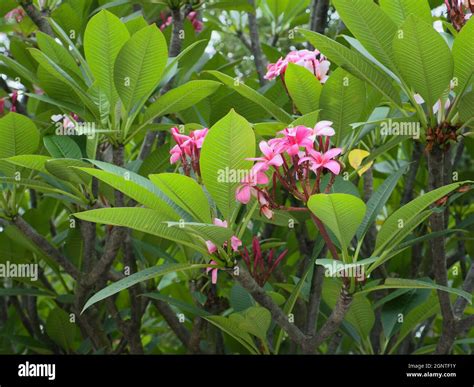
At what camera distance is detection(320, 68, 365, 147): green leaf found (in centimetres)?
119

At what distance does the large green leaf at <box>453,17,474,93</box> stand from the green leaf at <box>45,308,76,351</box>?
3.51ft

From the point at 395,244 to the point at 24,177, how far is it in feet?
2.31

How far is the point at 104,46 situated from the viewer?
124 centimetres

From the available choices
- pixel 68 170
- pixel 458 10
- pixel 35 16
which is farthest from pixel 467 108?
pixel 35 16

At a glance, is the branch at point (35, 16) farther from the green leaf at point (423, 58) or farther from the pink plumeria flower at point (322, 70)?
the green leaf at point (423, 58)

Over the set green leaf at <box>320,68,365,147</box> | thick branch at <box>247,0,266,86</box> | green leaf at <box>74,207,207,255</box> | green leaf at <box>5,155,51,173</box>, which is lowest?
green leaf at <box>74,207,207,255</box>

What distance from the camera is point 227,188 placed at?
1.03m

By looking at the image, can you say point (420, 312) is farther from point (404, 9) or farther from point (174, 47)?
point (174, 47)

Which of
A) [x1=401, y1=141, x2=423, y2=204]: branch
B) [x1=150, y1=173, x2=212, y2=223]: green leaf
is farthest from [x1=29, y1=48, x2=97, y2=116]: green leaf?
[x1=401, y1=141, x2=423, y2=204]: branch

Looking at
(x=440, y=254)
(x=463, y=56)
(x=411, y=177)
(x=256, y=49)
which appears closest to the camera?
(x=463, y=56)

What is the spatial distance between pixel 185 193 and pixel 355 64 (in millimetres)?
351

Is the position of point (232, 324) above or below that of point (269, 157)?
below

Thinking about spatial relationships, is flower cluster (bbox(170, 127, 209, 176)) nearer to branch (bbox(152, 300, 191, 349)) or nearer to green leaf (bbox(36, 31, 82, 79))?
green leaf (bbox(36, 31, 82, 79))
